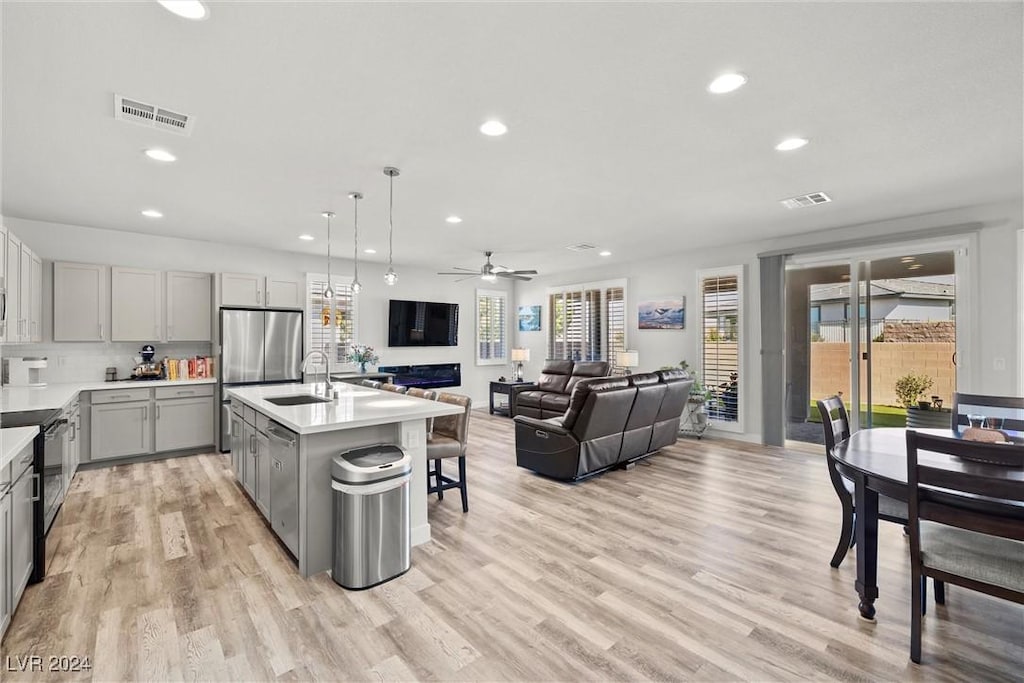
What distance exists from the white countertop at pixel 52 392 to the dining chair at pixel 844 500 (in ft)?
17.1

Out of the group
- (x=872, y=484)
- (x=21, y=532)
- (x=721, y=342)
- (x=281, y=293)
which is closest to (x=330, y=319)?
(x=281, y=293)

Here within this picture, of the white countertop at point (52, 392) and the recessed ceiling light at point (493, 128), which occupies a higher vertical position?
the recessed ceiling light at point (493, 128)

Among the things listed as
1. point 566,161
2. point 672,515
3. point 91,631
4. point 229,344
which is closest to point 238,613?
point 91,631

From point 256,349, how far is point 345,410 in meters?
3.36

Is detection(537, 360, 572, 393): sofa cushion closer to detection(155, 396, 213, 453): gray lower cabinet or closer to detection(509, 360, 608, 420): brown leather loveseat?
detection(509, 360, 608, 420): brown leather loveseat

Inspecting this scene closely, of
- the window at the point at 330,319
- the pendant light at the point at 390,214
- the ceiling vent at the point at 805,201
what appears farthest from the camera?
the window at the point at 330,319

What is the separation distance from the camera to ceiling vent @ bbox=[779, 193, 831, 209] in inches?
163

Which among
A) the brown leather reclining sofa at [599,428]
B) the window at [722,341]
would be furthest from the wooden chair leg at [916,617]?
the window at [722,341]

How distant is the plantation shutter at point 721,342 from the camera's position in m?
6.38

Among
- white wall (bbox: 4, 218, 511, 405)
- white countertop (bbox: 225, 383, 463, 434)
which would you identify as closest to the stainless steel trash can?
white countertop (bbox: 225, 383, 463, 434)

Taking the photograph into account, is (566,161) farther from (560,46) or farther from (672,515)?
(672,515)

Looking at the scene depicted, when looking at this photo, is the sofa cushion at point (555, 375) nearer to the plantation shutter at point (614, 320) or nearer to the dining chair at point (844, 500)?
the plantation shutter at point (614, 320)

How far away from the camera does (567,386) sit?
7.75 meters

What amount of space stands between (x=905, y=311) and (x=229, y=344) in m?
7.90
